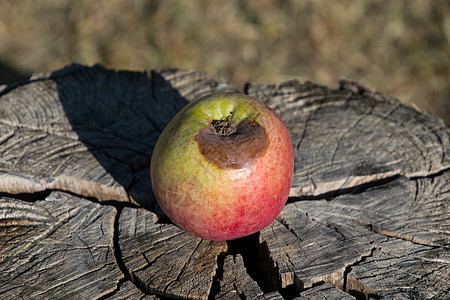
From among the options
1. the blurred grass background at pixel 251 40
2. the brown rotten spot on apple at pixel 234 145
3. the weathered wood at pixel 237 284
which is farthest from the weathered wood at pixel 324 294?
the blurred grass background at pixel 251 40

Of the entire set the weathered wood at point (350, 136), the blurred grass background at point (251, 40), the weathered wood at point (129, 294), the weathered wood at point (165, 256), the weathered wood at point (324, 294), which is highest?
the blurred grass background at point (251, 40)

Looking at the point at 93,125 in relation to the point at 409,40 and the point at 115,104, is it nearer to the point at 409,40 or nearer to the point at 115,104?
the point at 115,104

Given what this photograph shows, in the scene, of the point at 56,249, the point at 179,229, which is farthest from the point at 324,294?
the point at 56,249

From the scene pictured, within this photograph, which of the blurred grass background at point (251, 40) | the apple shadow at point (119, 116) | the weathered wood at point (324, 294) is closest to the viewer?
the weathered wood at point (324, 294)

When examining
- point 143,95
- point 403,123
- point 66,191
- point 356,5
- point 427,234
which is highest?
point 356,5

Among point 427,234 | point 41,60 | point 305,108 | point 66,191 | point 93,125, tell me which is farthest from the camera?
point 41,60

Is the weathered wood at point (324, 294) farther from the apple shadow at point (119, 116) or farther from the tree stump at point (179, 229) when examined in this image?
the apple shadow at point (119, 116)

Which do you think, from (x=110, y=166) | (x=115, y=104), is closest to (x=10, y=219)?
(x=110, y=166)

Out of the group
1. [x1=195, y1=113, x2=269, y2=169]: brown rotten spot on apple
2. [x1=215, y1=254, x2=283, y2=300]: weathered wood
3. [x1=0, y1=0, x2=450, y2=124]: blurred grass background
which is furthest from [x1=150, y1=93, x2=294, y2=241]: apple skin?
[x1=0, y1=0, x2=450, y2=124]: blurred grass background

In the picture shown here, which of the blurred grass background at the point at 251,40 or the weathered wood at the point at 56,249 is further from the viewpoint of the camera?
the blurred grass background at the point at 251,40
